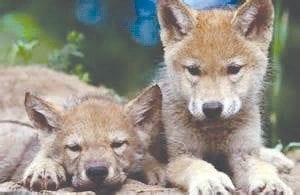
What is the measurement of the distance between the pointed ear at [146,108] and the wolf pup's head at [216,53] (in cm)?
16

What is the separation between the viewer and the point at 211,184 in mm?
6992

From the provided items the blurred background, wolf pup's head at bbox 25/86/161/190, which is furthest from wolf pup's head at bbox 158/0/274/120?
the blurred background

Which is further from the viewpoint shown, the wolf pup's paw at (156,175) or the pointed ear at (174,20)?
the pointed ear at (174,20)

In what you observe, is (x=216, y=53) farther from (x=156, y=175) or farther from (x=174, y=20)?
(x=156, y=175)

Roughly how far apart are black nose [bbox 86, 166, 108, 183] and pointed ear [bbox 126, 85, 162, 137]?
72 centimetres

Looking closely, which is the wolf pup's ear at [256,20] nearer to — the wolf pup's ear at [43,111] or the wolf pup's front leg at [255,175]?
the wolf pup's front leg at [255,175]

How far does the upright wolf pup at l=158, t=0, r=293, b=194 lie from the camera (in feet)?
23.7

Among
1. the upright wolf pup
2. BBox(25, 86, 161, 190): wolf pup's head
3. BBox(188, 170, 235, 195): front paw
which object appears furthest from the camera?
the upright wolf pup

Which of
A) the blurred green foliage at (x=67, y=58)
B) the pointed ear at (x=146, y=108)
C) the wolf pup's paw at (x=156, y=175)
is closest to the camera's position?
the wolf pup's paw at (x=156, y=175)

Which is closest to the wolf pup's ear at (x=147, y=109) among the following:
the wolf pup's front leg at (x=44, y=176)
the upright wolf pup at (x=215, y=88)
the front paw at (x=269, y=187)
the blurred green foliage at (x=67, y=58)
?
the upright wolf pup at (x=215, y=88)

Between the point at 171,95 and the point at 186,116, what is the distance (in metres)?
0.24

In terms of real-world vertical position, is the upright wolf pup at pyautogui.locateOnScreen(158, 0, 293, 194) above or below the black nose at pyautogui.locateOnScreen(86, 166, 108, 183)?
above

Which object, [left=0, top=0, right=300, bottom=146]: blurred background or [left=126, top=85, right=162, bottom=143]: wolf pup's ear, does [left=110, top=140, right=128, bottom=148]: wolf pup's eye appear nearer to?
[left=126, top=85, right=162, bottom=143]: wolf pup's ear

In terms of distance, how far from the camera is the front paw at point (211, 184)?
6.95 metres
